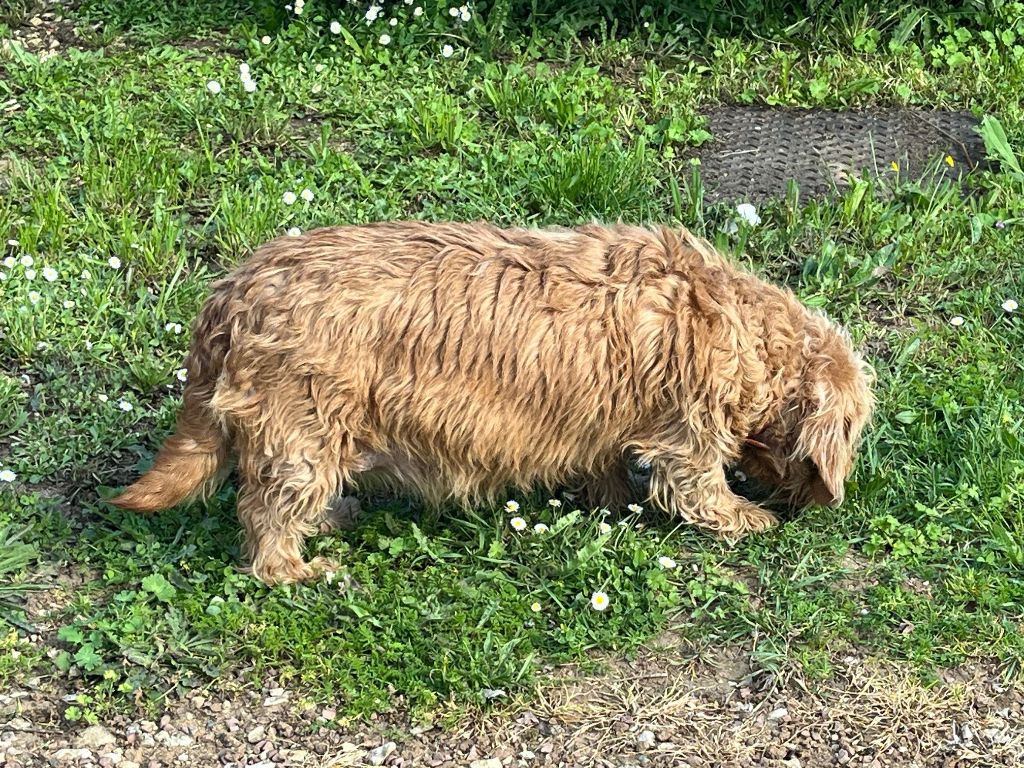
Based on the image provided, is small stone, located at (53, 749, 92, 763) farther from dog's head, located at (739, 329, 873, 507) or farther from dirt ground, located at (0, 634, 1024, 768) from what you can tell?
dog's head, located at (739, 329, 873, 507)

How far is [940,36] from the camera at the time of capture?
631cm

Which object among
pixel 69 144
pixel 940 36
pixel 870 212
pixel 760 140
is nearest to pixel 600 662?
pixel 870 212

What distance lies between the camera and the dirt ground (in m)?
3.57

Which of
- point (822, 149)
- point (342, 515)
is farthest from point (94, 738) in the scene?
point (822, 149)

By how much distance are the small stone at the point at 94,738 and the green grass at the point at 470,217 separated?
2.2 inches

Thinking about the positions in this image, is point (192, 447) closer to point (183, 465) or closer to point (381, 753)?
point (183, 465)

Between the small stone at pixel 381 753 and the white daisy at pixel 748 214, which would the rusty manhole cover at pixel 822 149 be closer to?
the white daisy at pixel 748 214

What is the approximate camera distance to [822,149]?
562 centimetres

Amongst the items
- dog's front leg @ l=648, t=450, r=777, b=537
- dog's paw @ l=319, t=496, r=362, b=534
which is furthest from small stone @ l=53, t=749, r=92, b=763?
dog's front leg @ l=648, t=450, r=777, b=537

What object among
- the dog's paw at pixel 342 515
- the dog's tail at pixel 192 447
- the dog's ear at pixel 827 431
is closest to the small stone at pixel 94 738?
the dog's tail at pixel 192 447

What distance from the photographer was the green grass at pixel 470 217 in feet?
12.7

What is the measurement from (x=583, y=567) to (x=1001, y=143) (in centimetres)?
288

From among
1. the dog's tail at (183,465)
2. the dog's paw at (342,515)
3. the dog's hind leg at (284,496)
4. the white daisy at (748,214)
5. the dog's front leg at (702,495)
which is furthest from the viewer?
the white daisy at (748,214)

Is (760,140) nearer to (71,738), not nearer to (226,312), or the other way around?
(226,312)
